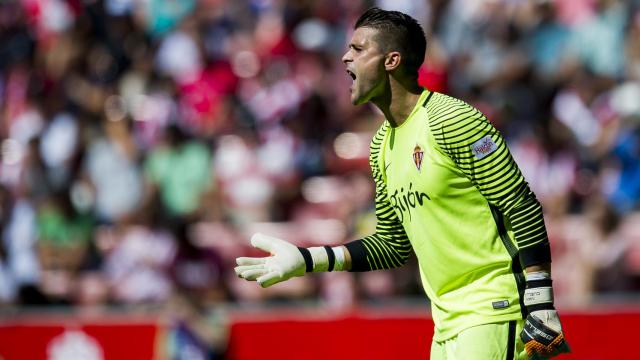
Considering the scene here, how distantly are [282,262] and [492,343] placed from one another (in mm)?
1105

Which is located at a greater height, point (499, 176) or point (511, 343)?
point (499, 176)

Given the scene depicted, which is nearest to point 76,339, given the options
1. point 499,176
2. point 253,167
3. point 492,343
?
point 253,167

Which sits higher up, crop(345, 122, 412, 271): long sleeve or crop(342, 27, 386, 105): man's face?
crop(342, 27, 386, 105): man's face

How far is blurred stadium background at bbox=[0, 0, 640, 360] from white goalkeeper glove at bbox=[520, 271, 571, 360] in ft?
15.7

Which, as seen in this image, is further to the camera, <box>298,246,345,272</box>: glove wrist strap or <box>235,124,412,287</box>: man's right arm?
<box>298,246,345,272</box>: glove wrist strap

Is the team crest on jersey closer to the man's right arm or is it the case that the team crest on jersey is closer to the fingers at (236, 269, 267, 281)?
the man's right arm

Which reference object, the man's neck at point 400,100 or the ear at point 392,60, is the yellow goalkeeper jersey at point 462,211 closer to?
the man's neck at point 400,100

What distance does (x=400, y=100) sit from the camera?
6.07 m

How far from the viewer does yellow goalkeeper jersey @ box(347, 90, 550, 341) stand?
18.3 ft

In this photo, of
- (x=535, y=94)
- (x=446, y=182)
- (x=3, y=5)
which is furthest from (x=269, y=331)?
(x=3, y=5)

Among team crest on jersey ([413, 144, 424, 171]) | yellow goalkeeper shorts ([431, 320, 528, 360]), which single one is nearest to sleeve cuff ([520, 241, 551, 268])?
yellow goalkeeper shorts ([431, 320, 528, 360])

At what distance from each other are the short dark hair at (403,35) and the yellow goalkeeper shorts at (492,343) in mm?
1331

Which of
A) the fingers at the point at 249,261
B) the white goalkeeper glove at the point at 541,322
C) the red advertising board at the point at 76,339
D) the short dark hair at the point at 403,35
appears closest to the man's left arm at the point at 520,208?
the white goalkeeper glove at the point at 541,322

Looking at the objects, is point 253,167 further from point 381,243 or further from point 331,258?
point 331,258
